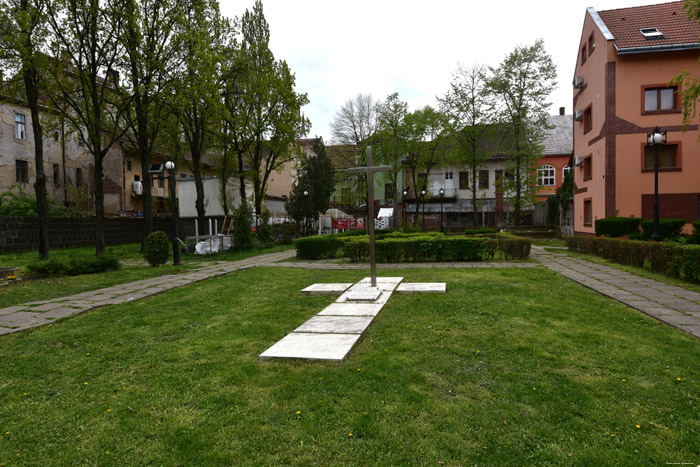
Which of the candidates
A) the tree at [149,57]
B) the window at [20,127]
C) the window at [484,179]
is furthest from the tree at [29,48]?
the window at [484,179]

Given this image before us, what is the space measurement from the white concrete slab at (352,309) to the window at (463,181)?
3877 cm

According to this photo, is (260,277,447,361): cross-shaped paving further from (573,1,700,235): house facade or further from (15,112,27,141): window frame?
(15,112,27,141): window frame

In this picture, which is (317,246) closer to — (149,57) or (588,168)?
(149,57)

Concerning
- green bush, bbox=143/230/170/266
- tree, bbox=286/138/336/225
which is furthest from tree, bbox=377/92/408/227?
green bush, bbox=143/230/170/266

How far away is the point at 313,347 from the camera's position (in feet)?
13.8

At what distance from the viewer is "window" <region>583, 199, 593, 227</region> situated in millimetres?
21891

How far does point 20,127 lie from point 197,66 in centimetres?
1741

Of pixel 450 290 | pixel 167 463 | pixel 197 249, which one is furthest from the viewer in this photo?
pixel 197 249

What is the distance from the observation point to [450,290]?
7406 mm

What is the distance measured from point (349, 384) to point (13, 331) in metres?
4.98

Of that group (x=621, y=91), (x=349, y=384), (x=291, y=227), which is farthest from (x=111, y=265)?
(x=621, y=91)

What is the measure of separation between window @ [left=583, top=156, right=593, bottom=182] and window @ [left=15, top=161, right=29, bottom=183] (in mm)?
34484

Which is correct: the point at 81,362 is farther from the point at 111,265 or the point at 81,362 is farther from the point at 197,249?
the point at 197,249

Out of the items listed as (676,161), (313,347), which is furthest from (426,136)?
(313,347)
